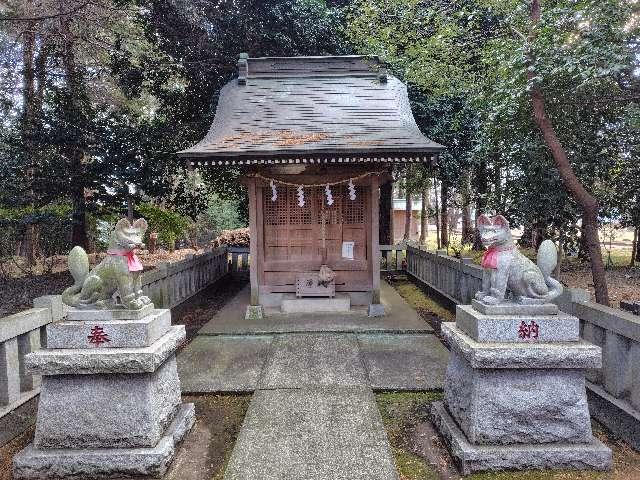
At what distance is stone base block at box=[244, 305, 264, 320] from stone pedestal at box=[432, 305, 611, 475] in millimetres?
5390

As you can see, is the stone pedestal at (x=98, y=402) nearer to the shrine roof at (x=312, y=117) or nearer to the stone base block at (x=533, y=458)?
the stone base block at (x=533, y=458)

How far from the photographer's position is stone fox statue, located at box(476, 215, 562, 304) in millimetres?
3539

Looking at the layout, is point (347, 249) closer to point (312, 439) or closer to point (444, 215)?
point (312, 439)

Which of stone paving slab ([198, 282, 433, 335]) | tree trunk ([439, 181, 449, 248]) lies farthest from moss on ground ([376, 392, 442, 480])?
tree trunk ([439, 181, 449, 248])

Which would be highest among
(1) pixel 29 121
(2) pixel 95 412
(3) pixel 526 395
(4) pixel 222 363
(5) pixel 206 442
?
(1) pixel 29 121

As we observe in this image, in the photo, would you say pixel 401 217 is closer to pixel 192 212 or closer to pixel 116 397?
pixel 192 212

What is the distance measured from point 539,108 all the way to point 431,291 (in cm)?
499

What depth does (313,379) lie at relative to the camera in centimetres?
511

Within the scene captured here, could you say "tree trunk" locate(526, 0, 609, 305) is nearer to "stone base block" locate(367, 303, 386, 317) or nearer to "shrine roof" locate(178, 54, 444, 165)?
"shrine roof" locate(178, 54, 444, 165)

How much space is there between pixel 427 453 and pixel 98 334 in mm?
3117

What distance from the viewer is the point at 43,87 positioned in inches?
459

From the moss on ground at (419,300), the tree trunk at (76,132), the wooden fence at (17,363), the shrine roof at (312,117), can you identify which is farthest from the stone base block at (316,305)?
the tree trunk at (76,132)

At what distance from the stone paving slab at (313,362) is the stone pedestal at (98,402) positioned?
1.73 metres

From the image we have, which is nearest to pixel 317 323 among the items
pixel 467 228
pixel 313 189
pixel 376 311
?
pixel 376 311
